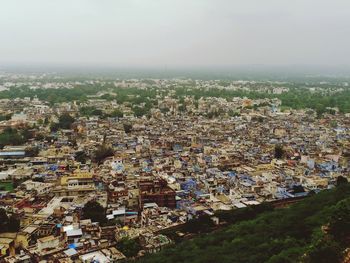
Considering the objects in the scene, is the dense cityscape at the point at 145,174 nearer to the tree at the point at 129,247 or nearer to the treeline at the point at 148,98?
the tree at the point at 129,247

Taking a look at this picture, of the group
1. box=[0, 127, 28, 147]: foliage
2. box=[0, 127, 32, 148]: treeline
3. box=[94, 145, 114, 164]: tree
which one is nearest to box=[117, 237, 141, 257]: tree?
box=[94, 145, 114, 164]: tree

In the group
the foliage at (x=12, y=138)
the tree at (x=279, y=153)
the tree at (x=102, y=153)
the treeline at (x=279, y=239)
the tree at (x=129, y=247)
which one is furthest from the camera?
the foliage at (x=12, y=138)

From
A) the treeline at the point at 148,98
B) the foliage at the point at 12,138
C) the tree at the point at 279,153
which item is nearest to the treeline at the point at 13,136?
the foliage at the point at 12,138

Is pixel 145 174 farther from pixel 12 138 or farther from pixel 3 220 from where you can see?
pixel 12 138

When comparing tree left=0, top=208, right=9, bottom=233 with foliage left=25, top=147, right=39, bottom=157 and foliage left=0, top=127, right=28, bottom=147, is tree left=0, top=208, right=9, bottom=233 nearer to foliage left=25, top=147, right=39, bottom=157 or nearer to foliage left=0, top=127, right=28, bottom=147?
foliage left=25, top=147, right=39, bottom=157

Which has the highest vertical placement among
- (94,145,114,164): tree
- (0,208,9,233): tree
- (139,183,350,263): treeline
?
(139,183,350,263): treeline

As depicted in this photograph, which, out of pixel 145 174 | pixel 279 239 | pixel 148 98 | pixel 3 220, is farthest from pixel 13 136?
pixel 148 98
